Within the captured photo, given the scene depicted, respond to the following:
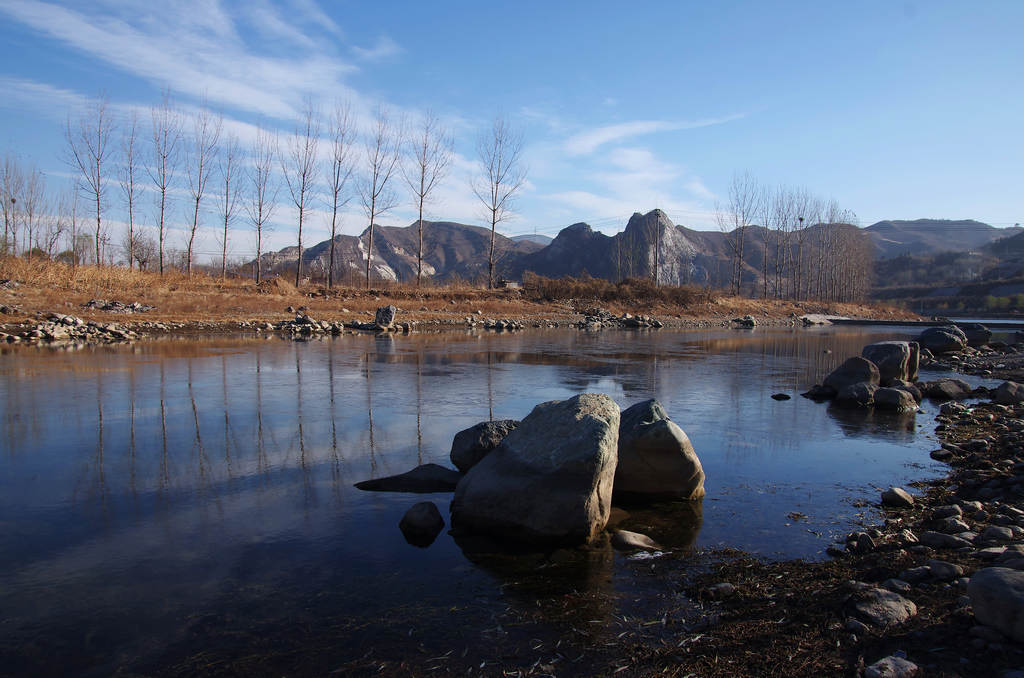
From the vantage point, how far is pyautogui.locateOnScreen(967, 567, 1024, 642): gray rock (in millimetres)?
2988

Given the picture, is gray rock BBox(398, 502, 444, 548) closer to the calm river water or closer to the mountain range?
the calm river water

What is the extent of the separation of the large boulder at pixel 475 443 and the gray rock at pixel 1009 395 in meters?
10.3

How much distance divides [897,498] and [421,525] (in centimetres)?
453

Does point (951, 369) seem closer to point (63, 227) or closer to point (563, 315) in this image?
point (563, 315)

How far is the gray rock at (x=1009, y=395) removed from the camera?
11.2m

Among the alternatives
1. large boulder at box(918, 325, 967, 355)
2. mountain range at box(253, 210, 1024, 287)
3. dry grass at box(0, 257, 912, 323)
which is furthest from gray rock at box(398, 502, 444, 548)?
mountain range at box(253, 210, 1024, 287)

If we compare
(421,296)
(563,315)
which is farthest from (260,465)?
(563,315)

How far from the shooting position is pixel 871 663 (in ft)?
10.0

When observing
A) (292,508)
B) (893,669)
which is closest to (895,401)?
(893,669)

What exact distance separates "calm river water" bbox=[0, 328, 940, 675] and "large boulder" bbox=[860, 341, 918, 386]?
266cm

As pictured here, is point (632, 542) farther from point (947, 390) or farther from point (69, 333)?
point (69, 333)

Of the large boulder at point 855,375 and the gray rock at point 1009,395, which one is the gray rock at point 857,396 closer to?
the large boulder at point 855,375

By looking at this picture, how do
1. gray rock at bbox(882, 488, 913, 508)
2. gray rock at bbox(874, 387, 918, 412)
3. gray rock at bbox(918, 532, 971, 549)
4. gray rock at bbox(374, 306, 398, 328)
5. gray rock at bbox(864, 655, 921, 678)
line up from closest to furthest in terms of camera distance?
gray rock at bbox(864, 655, 921, 678)
gray rock at bbox(918, 532, 971, 549)
gray rock at bbox(882, 488, 913, 508)
gray rock at bbox(874, 387, 918, 412)
gray rock at bbox(374, 306, 398, 328)

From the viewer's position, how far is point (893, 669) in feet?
9.49
